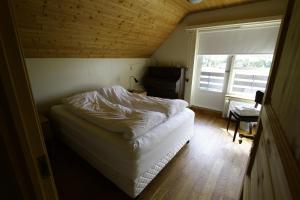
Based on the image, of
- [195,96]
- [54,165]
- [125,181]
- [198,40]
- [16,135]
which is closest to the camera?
[16,135]

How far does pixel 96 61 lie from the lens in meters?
3.41

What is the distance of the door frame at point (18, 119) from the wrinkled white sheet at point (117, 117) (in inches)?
37.8

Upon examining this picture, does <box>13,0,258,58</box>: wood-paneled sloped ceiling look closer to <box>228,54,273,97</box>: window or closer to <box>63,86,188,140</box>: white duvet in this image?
<box>63,86,188,140</box>: white duvet

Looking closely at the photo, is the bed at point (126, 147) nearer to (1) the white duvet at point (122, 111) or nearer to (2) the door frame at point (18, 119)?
(1) the white duvet at point (122, 111)

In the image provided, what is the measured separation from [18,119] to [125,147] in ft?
3.47

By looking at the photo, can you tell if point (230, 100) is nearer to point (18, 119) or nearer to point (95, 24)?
point (95, 24)

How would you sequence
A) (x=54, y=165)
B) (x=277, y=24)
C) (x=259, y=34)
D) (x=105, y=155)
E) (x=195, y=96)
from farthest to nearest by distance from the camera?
(x=195, y=96) < (x=259, y=34) < (x=277, y=24) < (x=54, y=165) < (x=105, y=155)

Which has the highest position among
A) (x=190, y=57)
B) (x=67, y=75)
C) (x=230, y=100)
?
(x=190, y=57)

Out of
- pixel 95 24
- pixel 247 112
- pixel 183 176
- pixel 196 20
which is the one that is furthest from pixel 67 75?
pixel 247 112

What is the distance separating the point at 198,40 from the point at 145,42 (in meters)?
1.35

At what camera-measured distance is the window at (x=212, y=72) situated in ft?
12.4

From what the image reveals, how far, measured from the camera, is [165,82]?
4078 mm

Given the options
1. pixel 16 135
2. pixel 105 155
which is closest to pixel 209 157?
pixel 105 155

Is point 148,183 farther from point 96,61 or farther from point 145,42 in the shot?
point 145,42
